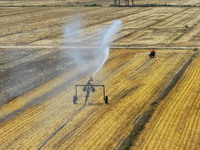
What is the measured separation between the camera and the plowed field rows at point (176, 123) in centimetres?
2133

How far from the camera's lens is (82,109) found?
27547mm

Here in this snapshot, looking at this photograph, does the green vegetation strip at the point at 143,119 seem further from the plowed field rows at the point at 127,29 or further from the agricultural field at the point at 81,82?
the plowed field rows at the point at 127,29

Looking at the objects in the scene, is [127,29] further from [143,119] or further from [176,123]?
[176,123]

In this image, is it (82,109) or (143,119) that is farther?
(82,109)

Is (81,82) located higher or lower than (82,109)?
higher

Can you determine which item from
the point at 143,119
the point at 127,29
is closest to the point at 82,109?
the point at 143,119

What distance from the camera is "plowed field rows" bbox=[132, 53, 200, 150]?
2133 cm

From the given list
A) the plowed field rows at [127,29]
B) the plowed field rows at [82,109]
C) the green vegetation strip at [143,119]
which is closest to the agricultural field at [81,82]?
the plowed field rows at [82,109]

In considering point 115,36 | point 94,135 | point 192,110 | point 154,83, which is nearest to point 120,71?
point 154,83

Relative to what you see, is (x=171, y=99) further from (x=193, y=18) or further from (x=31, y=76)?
(x=193, y=18)

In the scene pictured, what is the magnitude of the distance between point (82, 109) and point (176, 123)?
8.52 metres

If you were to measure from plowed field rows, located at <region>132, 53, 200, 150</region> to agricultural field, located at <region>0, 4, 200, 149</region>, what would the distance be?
0.23 metres

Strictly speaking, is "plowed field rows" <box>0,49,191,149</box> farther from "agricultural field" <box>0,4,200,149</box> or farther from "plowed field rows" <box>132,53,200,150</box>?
"plowed field rows" <box>132,53,200,150</box>

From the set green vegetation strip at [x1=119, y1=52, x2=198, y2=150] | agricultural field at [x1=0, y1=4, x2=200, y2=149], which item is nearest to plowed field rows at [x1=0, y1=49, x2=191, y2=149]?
agricultural field at [x1=0, y1=4, x2=200, y2=149]
